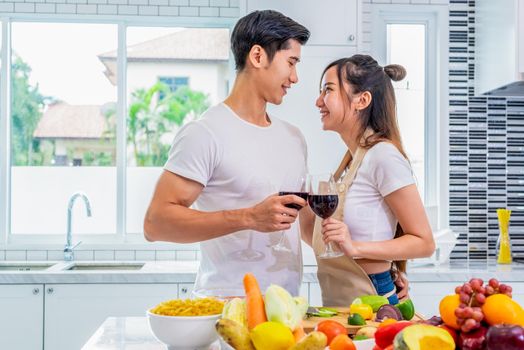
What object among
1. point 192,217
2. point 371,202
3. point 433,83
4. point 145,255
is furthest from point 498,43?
point 192,217

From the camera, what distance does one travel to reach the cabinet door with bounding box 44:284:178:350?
3.16 meters

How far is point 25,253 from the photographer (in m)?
3.78

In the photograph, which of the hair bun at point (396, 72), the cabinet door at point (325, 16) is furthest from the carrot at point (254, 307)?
the cabinet door at point (325, 16)

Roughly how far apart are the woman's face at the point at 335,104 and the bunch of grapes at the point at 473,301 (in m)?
1.02

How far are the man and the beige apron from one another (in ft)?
0.27

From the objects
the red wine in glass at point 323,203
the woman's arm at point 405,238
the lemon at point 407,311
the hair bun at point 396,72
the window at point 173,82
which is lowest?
the lemon at point 407,311

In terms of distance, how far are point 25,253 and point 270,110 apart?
5.66 ft

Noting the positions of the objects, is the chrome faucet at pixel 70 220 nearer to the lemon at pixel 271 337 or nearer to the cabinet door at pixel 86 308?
the cabinet door at pixel 86 308

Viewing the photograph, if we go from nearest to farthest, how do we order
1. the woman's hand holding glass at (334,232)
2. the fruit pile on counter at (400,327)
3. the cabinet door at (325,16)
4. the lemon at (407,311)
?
the fruit pile on counter at (400,327) < the lemon at (407,311) < the woman's hand holding glass at (334,232) < the cabinet door at (325,16)

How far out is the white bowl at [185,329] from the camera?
1.40 meters

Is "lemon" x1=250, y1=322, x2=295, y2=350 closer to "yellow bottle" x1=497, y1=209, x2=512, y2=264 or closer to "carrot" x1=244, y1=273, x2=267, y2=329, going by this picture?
"carrot" x1=244, y1=273, x2=267, y2=329

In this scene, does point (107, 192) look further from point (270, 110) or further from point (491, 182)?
point (491, 182)

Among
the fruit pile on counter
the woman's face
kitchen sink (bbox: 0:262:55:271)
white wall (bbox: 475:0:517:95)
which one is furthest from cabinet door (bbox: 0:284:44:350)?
white wall (bbox: 475:0:517:95)

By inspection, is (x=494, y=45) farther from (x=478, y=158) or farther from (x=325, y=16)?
(x=325, y=16)
